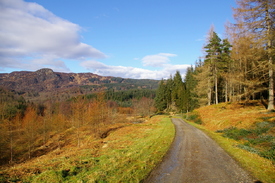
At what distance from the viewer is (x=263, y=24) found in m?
19.1

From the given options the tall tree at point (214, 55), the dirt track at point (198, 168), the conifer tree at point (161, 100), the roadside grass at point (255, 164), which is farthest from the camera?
the conifer tree at point (161, 100)

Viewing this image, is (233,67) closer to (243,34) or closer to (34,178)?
(243,34)

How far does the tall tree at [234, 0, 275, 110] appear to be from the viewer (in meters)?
18.3

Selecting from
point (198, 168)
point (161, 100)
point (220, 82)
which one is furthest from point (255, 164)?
point (161, 100)

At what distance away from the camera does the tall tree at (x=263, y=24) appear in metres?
18.3

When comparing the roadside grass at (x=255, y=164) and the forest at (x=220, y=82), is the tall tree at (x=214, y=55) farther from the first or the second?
the roadside grass at (x=255, y=164)

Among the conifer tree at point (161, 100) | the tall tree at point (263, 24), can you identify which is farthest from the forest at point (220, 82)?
the conifer tree at point (161, 100)

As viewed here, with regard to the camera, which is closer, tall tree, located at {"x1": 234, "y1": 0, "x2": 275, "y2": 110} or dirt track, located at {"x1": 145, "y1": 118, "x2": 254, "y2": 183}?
dirt track, located at {"x1": 145, "y1": 118, "x2": 254, "y2": 183}

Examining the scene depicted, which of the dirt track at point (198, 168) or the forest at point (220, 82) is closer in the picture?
the dirt track at point (198, 168)

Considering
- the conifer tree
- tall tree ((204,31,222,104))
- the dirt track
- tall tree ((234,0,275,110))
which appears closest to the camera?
the dirt track

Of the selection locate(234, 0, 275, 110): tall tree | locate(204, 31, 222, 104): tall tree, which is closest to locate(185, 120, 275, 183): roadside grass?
locate(234, 0, 275, 110): tall tree

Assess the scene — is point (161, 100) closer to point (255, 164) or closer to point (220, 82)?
point (220, 82)

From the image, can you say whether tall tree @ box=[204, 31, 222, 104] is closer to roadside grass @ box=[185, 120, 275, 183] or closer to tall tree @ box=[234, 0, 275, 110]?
tall tree @ box=[234, 0, 275, 110]

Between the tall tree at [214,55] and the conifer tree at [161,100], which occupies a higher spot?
Result: the tall tree at [214,55]
